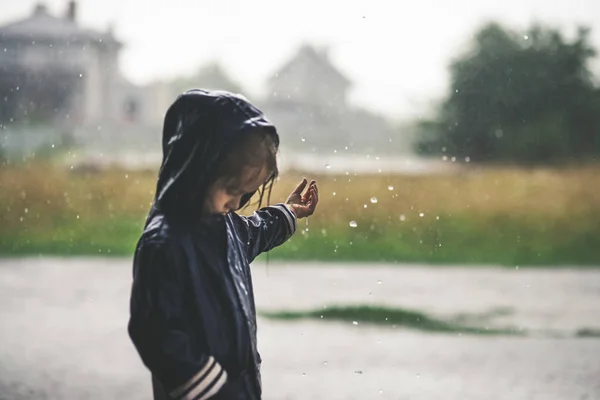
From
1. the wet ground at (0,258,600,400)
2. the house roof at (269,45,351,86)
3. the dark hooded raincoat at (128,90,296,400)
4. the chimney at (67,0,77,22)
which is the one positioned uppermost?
the chimney at (67,0,77,22)

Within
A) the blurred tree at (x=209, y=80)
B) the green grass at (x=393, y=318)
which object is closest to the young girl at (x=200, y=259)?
the blurred tree at (x=209, y=80)

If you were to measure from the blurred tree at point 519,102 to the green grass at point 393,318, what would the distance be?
0.58 m

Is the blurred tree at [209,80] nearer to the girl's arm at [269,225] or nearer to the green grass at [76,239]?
the green grass at [76,239]

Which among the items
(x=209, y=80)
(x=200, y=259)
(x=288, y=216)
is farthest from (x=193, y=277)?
(x=209, y=80)

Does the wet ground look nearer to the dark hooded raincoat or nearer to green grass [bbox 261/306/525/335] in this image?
green grass [bbox 261/306/525/335]

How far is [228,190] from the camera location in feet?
3.36

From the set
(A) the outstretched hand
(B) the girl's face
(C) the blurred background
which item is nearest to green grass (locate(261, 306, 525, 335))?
(C) the blurred background

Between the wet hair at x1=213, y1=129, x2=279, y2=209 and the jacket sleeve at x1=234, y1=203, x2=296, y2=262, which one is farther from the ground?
the wet hair at x1=213, y1=129, x2=279, y2=209

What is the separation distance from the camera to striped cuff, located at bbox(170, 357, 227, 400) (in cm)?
93

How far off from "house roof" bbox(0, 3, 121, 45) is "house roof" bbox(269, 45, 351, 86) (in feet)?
1.66

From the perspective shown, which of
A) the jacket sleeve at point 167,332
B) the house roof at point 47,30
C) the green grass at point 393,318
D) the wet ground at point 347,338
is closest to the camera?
the jacket sleeve at point 167,332

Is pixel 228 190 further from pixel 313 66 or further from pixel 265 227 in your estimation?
pixel 313 66

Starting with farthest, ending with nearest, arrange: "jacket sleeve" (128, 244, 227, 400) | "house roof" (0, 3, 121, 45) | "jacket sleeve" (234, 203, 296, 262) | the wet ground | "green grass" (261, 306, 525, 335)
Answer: "green grass" (261, 306, 525, 335) → "house roof" (0, 3, 121, 45) → the wet ground → "jacket sleeve" (234, 203, 296, 262) → "jacket sleeve" (128, 244, 227, 400)

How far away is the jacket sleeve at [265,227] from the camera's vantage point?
3.73 ft
